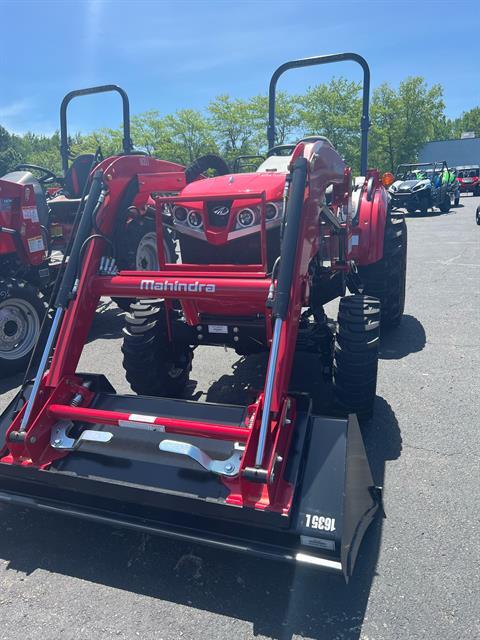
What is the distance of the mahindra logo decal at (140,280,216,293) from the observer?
9.68 feet

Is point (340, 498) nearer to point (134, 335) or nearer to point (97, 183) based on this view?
point (134, 335)

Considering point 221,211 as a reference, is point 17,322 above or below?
below

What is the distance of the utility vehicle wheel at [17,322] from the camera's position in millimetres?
5125

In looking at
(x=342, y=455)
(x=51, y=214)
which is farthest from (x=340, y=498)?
(x=51, y=214)

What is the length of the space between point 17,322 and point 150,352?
2.24m

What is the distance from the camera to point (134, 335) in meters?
3.79

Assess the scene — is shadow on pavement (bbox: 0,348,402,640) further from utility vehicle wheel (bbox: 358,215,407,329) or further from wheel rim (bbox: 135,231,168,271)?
wheel rim (bbox: 135,231,168,271)

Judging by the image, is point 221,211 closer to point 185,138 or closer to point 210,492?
point 210,492

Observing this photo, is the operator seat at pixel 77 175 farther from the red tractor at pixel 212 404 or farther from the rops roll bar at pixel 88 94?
the red tractor at pixel 212 404

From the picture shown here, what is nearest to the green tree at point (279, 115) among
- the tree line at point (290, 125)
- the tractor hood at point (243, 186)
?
the tree line at point (290, 125)

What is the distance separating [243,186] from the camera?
11.4ft

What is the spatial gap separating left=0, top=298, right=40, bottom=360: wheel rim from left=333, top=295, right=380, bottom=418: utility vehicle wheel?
322 centimetres

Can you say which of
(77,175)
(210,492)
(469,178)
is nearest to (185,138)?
(469,178)

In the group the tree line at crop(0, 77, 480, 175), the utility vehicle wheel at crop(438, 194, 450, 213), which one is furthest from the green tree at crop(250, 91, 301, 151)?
the utility vehicle wheel at crop(438, 194, 450, 213)
